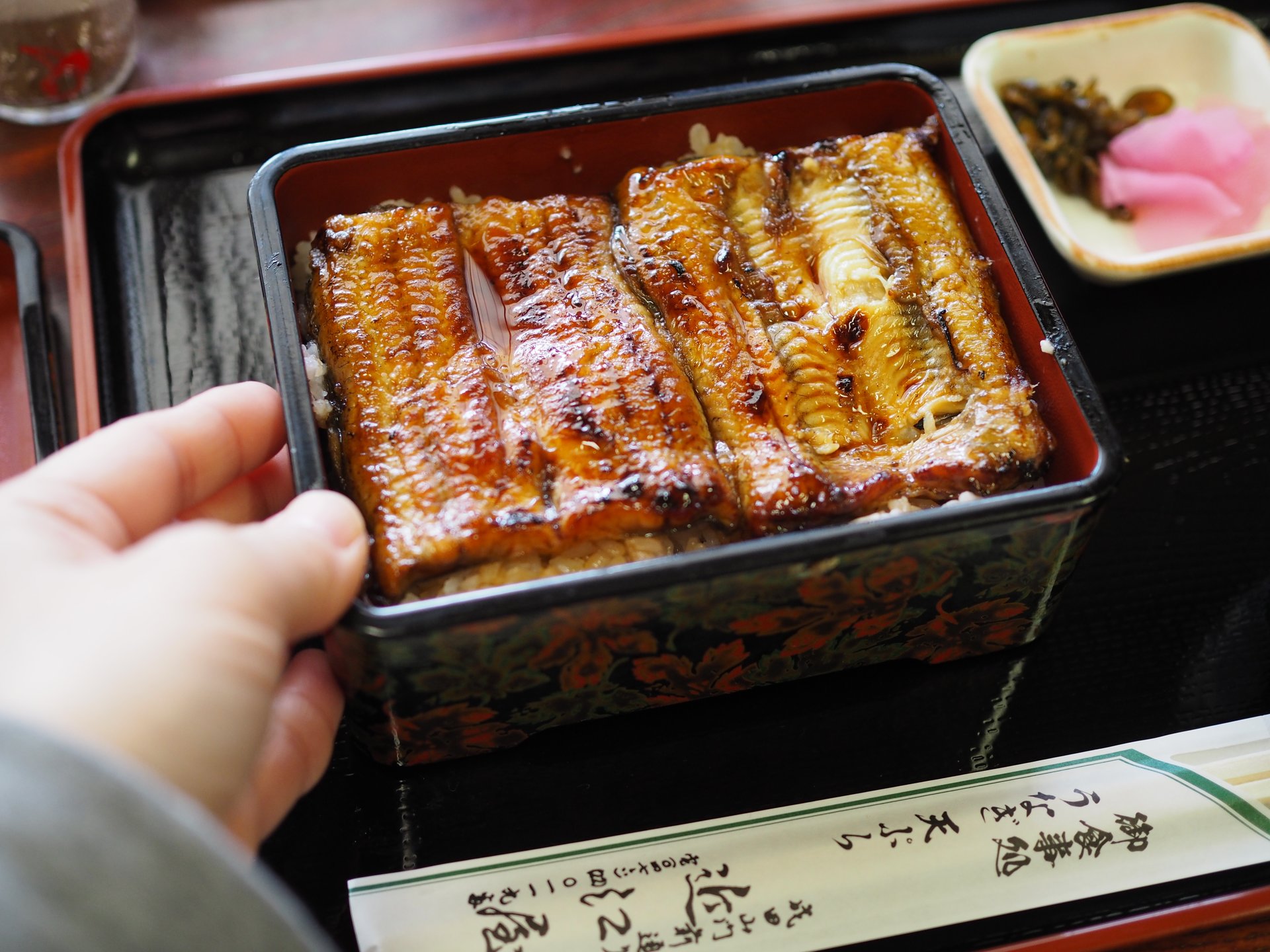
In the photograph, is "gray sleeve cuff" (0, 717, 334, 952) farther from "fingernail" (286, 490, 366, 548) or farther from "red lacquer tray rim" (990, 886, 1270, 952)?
"red lacquer tray rim" (990, 886, 1270, 952)

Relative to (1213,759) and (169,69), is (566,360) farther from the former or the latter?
(169,69)

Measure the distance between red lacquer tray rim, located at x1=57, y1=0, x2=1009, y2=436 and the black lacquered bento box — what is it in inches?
21.2

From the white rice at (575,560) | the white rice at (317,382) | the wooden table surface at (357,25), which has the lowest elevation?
the white rice at (575,560)

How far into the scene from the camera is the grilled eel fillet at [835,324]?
1.62 m

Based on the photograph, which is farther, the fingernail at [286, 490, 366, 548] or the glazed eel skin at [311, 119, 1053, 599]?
the glazed eel skin at [311, 119, 1053, 599]

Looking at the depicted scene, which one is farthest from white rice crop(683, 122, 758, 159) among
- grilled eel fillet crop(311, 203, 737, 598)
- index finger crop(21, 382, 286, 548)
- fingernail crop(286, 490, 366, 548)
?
fingernail crop(286, 490, 366, 548)

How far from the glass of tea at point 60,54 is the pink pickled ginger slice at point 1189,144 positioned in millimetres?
2342

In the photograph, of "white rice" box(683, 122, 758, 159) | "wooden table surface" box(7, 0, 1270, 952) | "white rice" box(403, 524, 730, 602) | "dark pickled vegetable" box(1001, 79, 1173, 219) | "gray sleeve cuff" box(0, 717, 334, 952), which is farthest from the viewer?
"wooden table surface" box(7, 0, 1270, 952)

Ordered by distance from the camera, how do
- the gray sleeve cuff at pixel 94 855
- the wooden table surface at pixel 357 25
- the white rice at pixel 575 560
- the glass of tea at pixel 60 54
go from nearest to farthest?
the gray sleeve cuff at pixel 94 855, the white rice at pixel 575 560, the glass of tea at pixel 60 54, the wooden table surface at pixel 357 25

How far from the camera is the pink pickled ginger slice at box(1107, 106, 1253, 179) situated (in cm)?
241

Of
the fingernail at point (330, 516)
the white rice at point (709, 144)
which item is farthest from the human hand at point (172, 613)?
the white rice at point (709, 144)

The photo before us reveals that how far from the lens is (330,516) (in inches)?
54.8

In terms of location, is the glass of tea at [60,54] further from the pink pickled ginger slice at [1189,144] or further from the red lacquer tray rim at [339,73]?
the pink pickled ginger slice at [1189,144]

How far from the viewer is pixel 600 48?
8.23 feet
